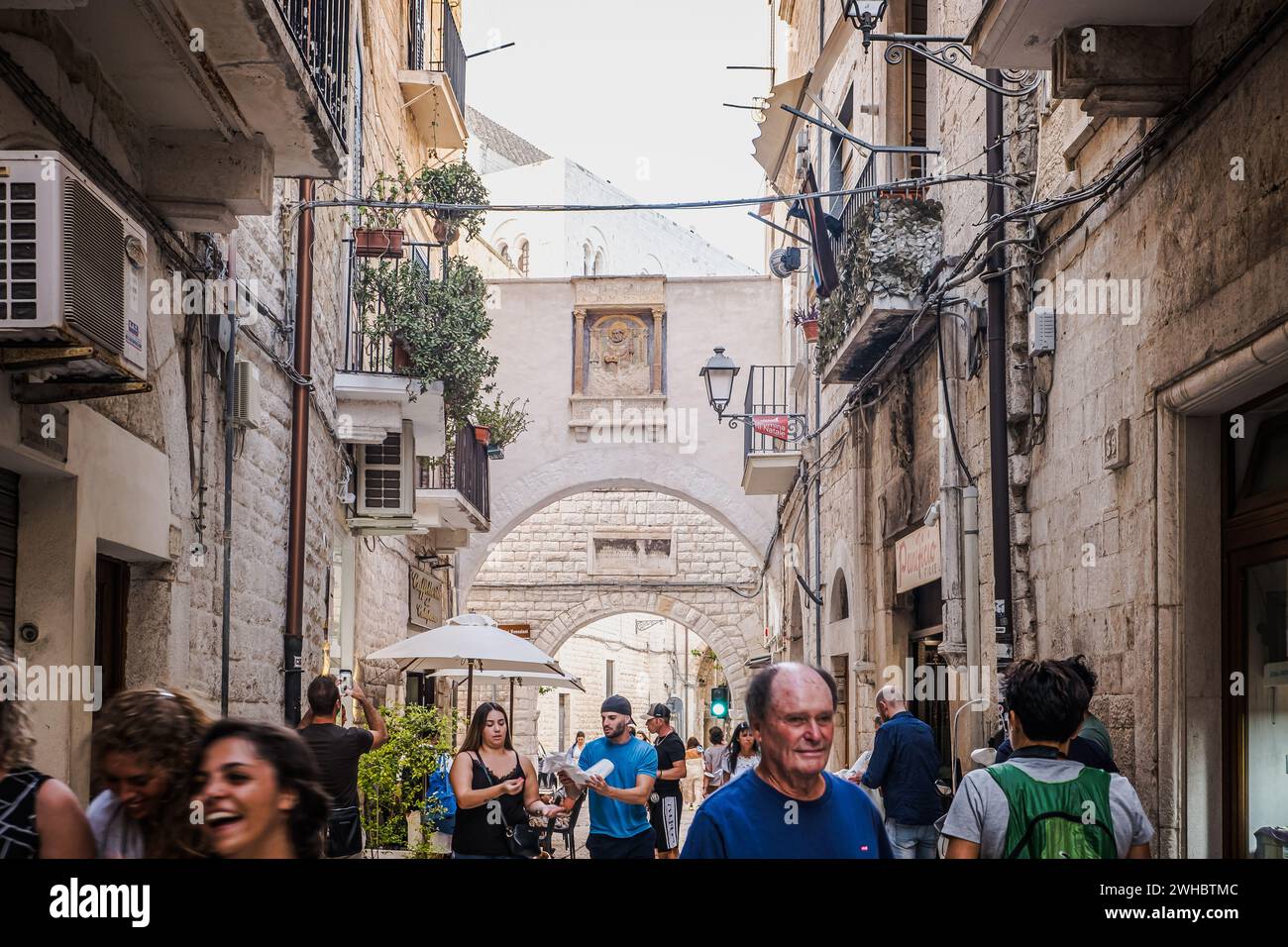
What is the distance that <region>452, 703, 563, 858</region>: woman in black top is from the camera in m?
6.48

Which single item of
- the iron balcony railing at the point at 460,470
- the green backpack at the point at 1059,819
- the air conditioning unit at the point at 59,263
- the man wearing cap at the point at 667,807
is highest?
the iron balcony railing at the point at 460,470

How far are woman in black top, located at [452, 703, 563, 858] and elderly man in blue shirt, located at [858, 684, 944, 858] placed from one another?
1.86 m

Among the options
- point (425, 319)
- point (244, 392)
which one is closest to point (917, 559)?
point (244, 392)

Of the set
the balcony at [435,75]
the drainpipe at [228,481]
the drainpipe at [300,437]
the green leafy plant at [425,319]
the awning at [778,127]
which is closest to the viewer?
the drainpipe at [228,481]

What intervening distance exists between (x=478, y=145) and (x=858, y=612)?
22.7 metres

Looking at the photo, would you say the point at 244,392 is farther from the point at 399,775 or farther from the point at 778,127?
the point at 778,127

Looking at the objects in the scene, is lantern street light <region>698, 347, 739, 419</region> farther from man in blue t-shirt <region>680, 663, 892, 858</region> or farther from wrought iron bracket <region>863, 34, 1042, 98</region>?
man in blue t-shirt <region>680, 663, 892, 858</region>

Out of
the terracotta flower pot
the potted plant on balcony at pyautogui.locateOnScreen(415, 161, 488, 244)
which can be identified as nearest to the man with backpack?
the potted plant on balcony at pyautogui.locateOnScreen(415, 161, 488, 244)

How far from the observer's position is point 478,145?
3366 centimetres

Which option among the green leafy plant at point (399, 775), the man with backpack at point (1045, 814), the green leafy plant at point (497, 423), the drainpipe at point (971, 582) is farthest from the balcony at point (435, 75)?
the man with backpack at point (1045, 814)

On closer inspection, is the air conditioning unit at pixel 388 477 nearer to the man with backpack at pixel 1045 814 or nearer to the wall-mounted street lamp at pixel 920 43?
the wall-mounted street lamp at pixel 920 43

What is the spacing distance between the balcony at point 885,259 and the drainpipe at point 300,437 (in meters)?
3.98

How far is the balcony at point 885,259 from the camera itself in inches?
402
